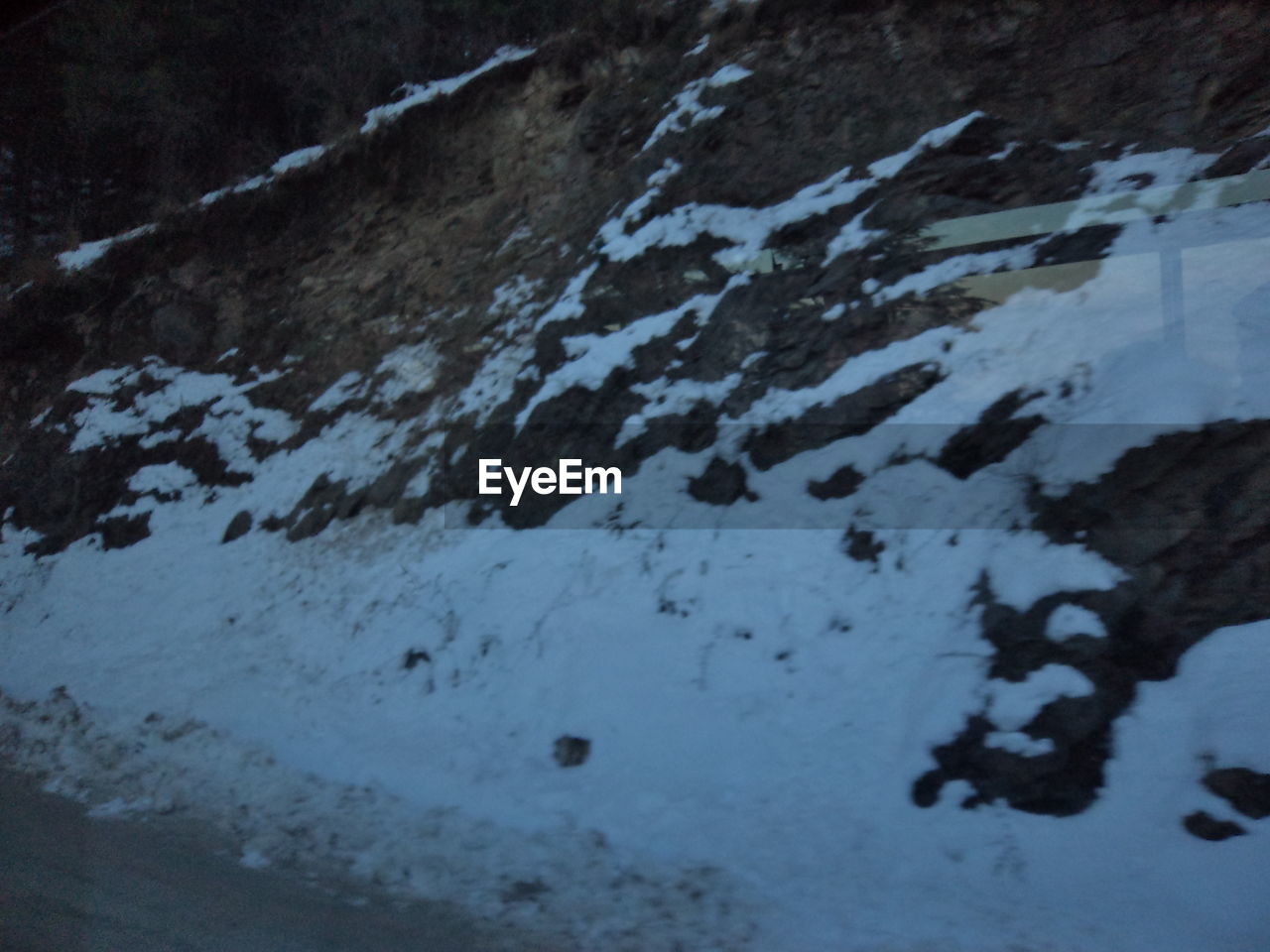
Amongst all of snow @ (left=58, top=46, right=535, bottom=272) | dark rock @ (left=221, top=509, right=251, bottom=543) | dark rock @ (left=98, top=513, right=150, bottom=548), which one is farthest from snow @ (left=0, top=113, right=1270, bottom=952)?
snow @ (left=58, top=46, right=535, bottom=272)

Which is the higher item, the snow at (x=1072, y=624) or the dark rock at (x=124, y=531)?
the dark rock at (x=124, y=531)

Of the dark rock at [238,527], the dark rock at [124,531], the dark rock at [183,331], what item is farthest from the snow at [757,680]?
the dark rock at [183,331]

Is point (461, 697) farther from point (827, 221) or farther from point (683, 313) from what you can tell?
point (827, 221)

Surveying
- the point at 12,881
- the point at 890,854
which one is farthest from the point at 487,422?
the point at 890,854

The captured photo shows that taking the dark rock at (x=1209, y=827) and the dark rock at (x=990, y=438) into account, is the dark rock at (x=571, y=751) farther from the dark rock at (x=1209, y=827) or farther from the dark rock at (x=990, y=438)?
the dark rock at (x=1209, y=827)

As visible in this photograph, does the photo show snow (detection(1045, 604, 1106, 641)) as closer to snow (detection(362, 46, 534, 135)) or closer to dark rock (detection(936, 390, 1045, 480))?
dark rock (detection(936, 390, 1045, 480))

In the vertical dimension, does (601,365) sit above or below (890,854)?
above
